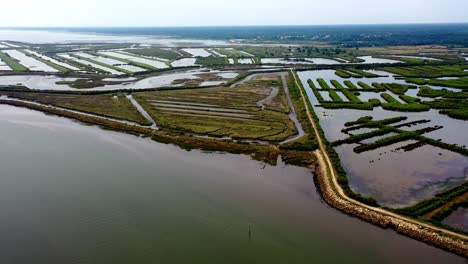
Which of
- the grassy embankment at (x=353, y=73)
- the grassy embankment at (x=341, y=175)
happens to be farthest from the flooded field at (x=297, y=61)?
the grassy embankment at (x=341, y=175)

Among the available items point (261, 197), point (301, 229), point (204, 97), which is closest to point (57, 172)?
point (261, 197)

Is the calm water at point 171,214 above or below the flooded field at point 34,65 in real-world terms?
below

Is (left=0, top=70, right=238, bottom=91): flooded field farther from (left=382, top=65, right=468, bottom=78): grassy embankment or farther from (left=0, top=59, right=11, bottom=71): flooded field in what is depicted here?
(left=382, top=65, right=468, bottom=78): grassy embankment

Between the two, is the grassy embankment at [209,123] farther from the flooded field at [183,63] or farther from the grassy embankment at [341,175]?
the flooded field at [183,63]

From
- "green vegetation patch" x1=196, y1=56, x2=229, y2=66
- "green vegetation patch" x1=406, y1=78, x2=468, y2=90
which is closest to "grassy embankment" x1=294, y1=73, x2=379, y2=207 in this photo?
"green vegetation patch" x1=406, y1=78, x2=468, y2=90

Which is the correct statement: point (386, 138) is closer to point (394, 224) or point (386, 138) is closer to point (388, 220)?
point (388, 220)
